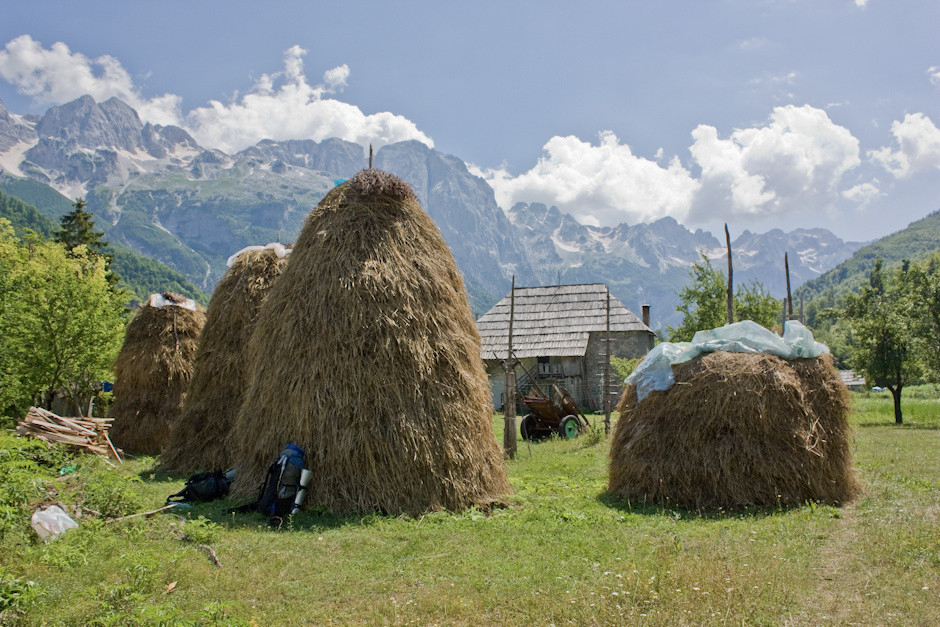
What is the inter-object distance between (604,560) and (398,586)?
2.05 meters

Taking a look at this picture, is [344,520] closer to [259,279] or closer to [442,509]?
[442,509]

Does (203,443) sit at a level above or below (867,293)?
below

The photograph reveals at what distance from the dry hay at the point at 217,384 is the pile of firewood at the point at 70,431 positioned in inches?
80.4

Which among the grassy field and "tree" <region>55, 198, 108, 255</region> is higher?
"tree" <region>55, 198, 108, 255</region>

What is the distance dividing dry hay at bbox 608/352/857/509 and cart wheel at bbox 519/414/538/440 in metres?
8.65

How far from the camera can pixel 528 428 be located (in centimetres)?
1759

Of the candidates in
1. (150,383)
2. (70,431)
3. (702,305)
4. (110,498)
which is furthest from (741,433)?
(702,305)

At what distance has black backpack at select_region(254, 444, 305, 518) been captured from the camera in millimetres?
7230

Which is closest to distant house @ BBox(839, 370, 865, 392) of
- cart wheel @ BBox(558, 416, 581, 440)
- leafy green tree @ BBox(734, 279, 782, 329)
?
leafy green tree @ BBox(734, 279, 782, 329)

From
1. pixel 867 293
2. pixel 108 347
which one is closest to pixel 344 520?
pixel 108 347

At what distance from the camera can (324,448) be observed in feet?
24.9

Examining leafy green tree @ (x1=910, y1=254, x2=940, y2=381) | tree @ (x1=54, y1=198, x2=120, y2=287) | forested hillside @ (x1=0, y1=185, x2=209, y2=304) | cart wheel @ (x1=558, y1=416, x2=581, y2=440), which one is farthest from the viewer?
forested hillside @ (x1=0, y1=185, x2=209, y2=304)

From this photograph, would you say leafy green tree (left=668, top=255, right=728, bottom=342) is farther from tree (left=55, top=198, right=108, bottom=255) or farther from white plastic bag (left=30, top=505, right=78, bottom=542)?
tree (left=55, top=198, right=108, bottom=255)

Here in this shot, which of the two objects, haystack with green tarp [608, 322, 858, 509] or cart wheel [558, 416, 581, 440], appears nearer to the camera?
haystack with green tarp [608, 322, 858, 509]
